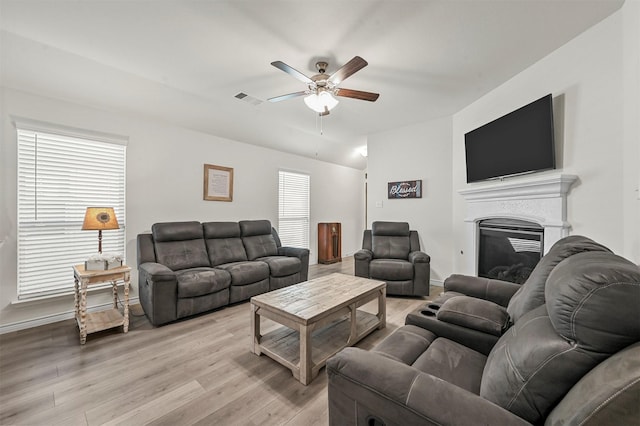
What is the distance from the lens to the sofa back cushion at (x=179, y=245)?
3252 millimetres

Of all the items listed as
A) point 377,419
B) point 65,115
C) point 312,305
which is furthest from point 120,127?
point 377,419

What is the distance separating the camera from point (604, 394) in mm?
596

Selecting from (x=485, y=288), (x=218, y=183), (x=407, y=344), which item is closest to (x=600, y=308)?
(x=407, y=344)

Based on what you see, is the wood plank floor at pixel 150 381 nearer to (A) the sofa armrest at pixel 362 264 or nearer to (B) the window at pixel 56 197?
(B) the window at pixel 56 197

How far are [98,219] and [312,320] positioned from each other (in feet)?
7.96

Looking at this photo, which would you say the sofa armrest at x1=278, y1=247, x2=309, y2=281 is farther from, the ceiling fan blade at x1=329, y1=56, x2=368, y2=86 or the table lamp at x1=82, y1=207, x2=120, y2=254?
the ceiling fan blade at x1=329, y1=56, x2=368, y2=86

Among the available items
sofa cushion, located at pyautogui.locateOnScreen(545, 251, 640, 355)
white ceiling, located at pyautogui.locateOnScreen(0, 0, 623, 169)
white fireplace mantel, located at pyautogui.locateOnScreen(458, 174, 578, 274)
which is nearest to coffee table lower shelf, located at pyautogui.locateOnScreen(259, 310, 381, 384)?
sofa cushion, located at pyautogui.locateOnScreen(545, 251, 640, 355)

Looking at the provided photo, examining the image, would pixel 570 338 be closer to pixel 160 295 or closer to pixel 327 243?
pixel 160 295

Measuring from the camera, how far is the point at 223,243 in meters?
3.83

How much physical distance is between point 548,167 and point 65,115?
200 inches

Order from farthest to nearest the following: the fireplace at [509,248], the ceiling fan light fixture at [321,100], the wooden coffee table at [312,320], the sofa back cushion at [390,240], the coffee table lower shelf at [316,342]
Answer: the sofa back cushion at [390,240]
the fireplace at [509,248]
the ceiling fan light fixture at [321,100]
the coffee table lower shelf at [316,342]
the wooden coffee table at [312,320]

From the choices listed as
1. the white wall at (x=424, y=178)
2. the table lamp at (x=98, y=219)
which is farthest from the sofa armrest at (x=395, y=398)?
the white wall at (x=424, y=178)

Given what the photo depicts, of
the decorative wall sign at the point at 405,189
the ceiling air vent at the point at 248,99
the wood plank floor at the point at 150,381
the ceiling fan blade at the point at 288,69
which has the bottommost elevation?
the wood plank floor at the point at 150,381

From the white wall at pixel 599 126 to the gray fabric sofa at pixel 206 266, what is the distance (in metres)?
3.29
